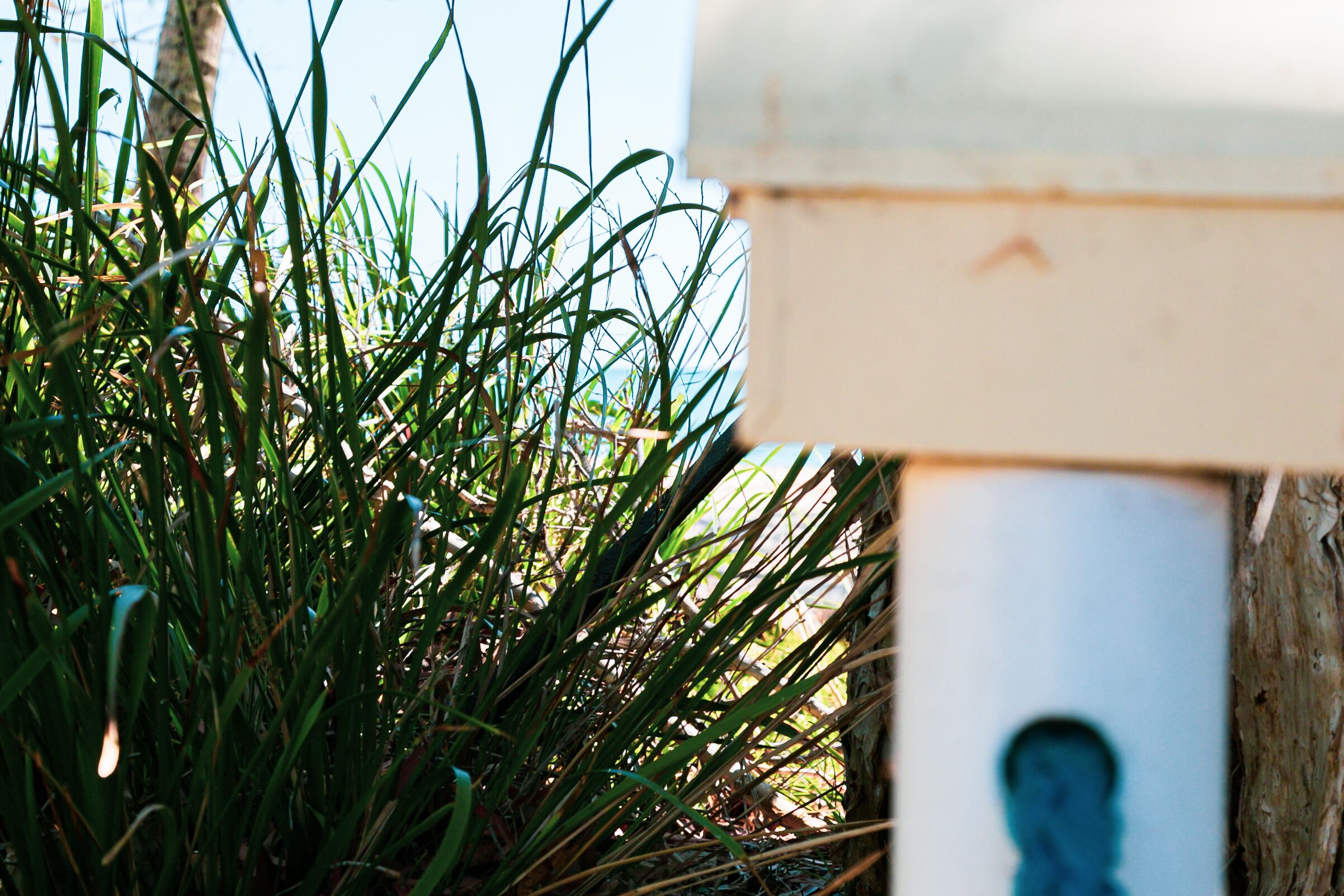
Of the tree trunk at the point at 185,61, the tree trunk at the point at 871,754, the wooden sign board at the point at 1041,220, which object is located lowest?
the tree trunk at the point at 871,754

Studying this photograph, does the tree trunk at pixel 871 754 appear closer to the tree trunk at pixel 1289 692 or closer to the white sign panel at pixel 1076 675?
the tree trunk at pixel 1289 692

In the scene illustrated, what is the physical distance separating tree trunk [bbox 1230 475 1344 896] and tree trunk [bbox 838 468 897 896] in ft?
1.04

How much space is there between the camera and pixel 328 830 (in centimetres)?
73

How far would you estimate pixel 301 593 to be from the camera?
72cm

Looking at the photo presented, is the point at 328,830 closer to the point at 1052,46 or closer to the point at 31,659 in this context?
the point at 31,659

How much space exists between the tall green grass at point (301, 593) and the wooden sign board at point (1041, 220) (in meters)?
0.30

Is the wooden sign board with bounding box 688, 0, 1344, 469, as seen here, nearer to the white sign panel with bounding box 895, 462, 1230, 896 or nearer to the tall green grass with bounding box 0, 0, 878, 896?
the white sign panel with bounding box 895, 462, 1230, 896

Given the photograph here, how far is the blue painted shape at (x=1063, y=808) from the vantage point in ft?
1.23

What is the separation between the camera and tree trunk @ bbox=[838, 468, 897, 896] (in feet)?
3.50

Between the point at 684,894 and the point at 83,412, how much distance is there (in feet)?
2.48

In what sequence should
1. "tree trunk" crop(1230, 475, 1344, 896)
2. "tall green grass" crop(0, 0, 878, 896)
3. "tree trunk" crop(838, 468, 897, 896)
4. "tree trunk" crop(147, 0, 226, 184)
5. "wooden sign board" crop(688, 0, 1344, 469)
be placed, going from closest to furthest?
"wooden sign board" crop(688, 0, 1344, 469)
"tall green grass" crop(0, 0, 878, 896)
"tree trunk" crop(1230, 475, 1344, 896)
"tree trunk" crop(838, 468, 897, 896)
"tree trunk" crop(147, 0, 226, 184)

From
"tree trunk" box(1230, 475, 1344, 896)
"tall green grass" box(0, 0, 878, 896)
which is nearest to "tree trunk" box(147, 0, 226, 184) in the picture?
"tall green grass" box(0, 0, 878, 896)

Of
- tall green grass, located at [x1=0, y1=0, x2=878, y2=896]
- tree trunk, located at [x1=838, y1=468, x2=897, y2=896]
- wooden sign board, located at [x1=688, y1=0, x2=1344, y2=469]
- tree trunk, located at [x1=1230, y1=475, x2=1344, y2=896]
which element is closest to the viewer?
wooden sign board, located at [x1=688, y1=0, x2=1344, y2=469]

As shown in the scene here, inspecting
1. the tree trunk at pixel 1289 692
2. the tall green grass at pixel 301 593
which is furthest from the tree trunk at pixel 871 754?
the tree trunk at pixel 1289 692
